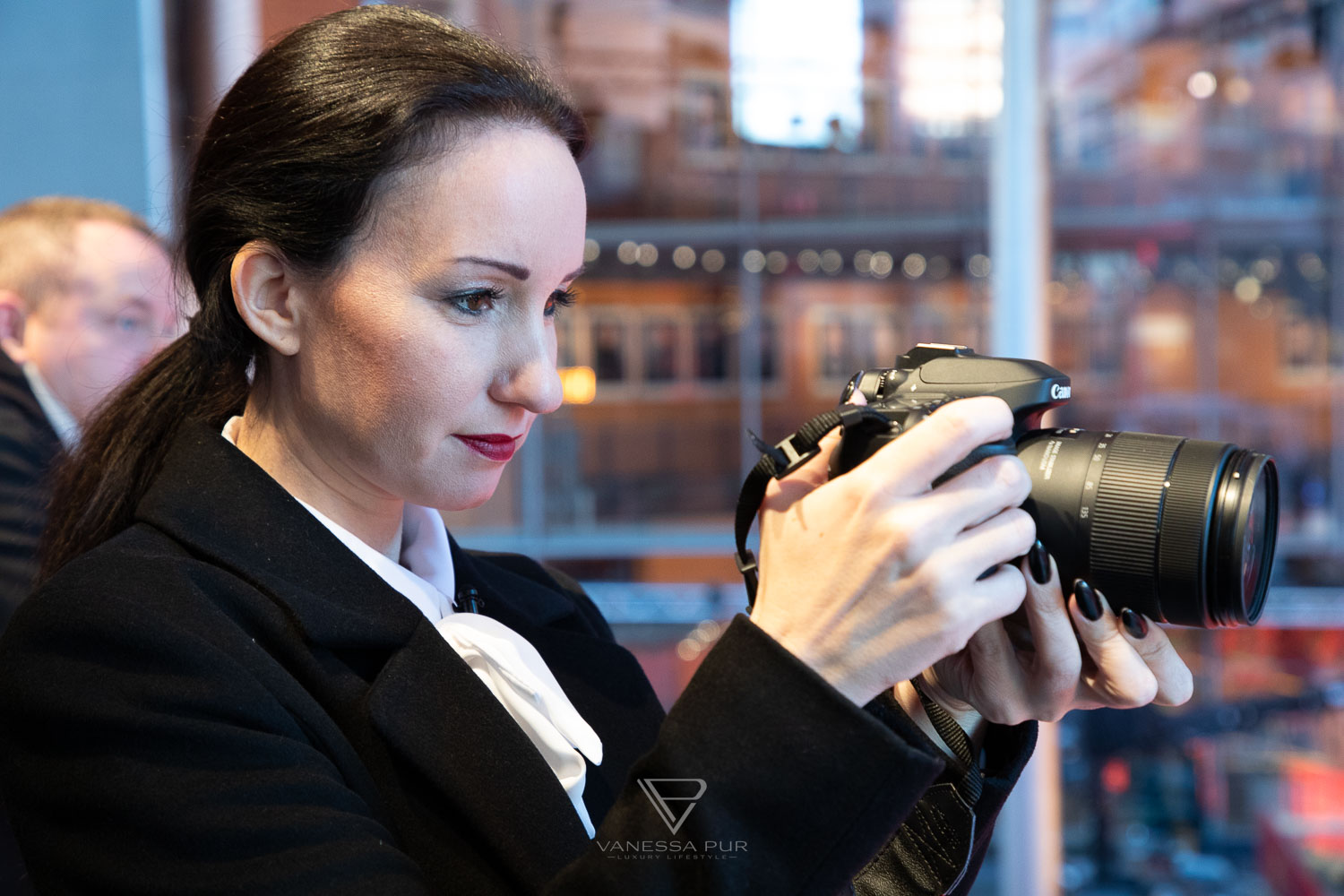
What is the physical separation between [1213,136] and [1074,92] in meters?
0.59

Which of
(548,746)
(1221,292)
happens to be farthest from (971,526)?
(1221,292)

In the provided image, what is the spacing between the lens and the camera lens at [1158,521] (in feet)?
2.47

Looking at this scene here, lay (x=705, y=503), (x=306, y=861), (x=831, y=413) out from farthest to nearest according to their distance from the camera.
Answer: (x=705, y=503), (x=831, y=413), (x=306, y=861)

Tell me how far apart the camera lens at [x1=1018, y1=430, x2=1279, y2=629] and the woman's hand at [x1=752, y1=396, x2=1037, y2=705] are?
12 cm

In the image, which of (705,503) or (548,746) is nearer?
(548,746)

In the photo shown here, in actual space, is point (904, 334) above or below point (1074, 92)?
below

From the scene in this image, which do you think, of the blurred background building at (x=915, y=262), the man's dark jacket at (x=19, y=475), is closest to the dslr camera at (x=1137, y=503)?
the man's dark jacket at (x=19, y=475)

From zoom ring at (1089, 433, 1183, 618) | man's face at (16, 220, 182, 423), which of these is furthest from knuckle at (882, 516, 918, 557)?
man's face at (16, 220, 182, 423)

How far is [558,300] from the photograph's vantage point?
34.8 inches

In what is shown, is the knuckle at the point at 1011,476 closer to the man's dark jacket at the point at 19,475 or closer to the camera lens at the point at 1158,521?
the camera lens at the point at 1158,521

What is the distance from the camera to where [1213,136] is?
4.51 m

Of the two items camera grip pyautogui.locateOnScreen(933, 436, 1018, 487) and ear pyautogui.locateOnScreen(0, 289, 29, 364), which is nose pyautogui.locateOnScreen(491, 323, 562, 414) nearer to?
camera grip pyautogui.locateOnScreen(933, 436, 1018, 487)

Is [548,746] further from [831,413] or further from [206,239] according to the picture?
[206,239]

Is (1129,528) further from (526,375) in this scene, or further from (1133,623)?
(526,375)
